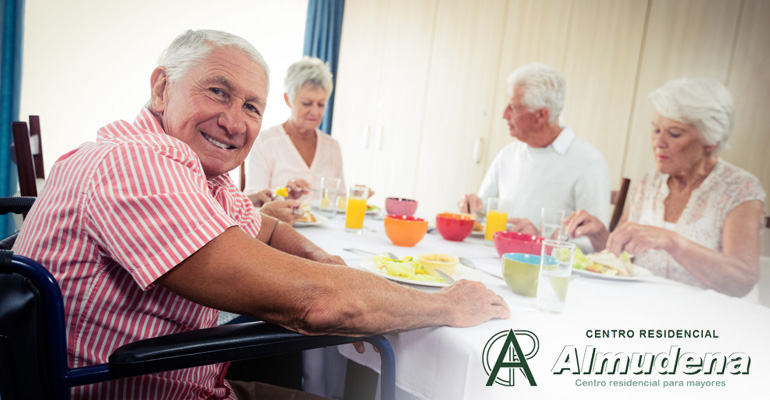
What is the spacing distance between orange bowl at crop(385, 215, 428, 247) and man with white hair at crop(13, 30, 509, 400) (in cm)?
55

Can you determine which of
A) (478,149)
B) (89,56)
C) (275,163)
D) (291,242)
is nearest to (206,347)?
(291,242)

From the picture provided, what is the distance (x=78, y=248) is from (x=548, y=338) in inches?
28.0

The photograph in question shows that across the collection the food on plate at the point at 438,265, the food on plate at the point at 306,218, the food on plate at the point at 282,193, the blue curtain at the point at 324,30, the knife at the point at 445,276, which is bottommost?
the food on plate at the point at 306,218

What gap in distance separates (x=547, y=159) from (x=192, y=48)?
6.43ft

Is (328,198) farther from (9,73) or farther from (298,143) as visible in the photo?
(9,73)

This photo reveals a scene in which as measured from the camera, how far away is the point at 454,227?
163 cm

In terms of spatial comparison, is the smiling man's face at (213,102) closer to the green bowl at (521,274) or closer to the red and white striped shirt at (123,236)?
the red and white striped shirt at (123,236)

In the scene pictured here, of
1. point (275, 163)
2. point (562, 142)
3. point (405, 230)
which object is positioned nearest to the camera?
point (405, 230)

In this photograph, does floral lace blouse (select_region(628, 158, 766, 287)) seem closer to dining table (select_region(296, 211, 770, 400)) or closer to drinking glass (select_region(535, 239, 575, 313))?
dining table (select_region(296, 211, 770, 400))

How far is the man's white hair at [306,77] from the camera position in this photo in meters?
Result: 2.79

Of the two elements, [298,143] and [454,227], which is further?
[298,143]

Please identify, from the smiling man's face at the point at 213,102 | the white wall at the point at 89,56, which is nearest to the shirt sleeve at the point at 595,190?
the smiling man's face at the point at 213,102

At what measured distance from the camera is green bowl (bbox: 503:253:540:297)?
3.25ft

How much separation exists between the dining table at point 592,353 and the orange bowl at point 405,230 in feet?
1.23
